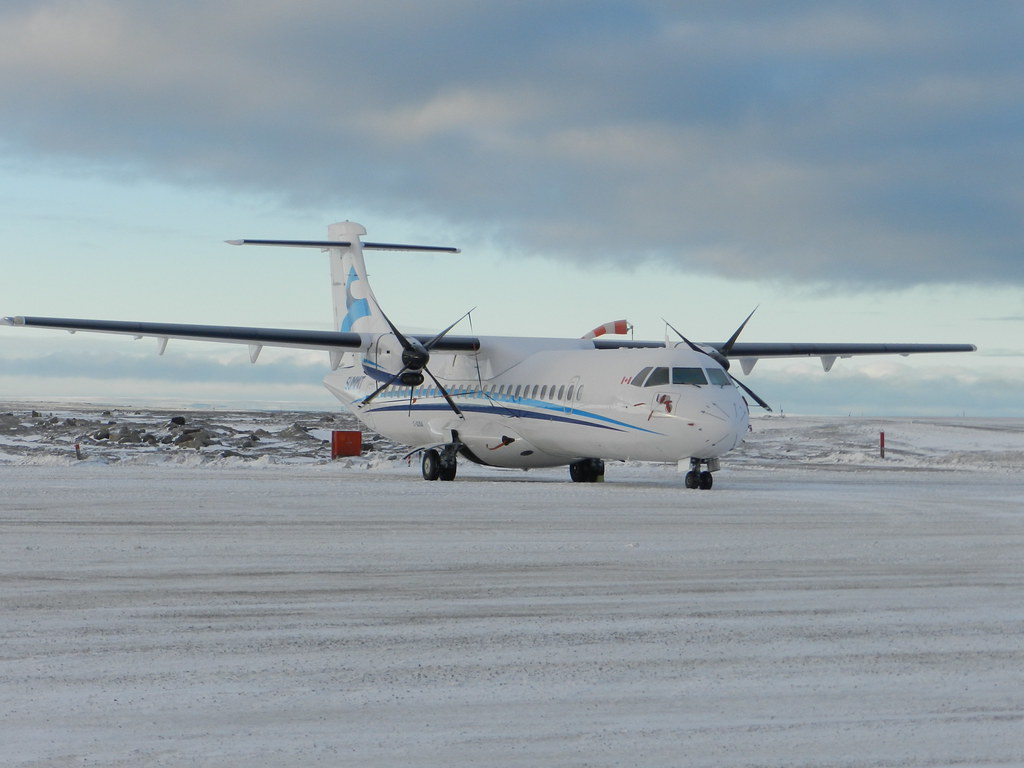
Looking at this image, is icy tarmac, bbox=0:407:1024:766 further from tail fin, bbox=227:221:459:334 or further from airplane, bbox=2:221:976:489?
tail fin, bbox=227:221:459:334

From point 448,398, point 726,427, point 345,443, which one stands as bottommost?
point 345,443

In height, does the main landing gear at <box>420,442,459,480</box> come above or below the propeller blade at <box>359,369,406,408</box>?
below

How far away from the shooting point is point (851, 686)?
6289 millimetres

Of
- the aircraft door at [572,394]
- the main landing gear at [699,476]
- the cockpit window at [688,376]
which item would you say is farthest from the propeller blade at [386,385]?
the main landing gear at [699,476]

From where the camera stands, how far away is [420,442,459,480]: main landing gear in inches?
1067

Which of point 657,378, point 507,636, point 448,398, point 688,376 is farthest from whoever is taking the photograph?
point 448,398

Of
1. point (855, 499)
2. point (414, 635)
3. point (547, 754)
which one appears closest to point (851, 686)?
point (547, 754)

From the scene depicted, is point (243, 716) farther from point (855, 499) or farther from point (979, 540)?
point (855, 499)

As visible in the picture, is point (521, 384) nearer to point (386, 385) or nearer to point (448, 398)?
point (448, 398)

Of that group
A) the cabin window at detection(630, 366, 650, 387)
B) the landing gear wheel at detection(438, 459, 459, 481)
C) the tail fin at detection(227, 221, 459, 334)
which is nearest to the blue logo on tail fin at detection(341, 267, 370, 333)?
the tail fin at detection(227, 221, 459, 334)

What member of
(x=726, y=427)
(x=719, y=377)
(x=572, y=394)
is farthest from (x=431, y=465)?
(x=726, y=427)

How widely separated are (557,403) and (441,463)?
3.75m

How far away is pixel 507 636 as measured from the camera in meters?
7.66

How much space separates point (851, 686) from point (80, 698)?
12.7 feet
